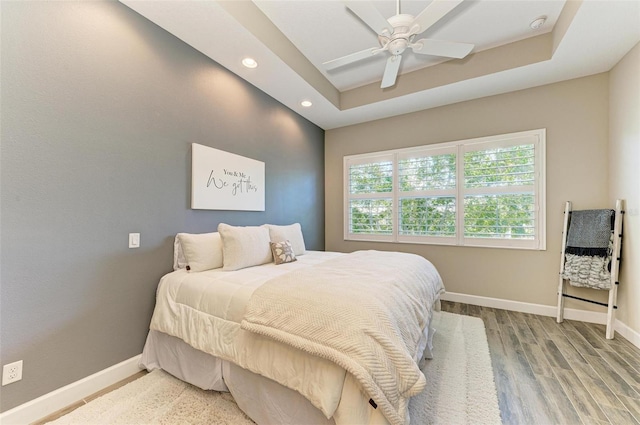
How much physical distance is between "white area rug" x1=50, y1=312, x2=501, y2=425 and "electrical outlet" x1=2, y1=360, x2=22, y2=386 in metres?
0.34

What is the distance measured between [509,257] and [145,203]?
4057 millimetres

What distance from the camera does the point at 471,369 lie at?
6.25ft

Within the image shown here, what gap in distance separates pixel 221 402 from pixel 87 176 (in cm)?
175

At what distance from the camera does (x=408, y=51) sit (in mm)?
2789

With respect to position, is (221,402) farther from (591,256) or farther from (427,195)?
(591,256)

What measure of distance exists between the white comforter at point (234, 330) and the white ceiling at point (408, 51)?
2.06 metres

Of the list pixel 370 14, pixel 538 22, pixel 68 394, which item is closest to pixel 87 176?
pixel 68 394

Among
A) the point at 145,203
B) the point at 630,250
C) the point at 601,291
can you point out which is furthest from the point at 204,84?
the point at 601,291

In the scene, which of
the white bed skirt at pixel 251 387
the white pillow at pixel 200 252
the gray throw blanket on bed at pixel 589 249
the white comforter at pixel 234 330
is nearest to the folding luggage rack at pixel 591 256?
the gray throw blanket on bed at pixel 589 249

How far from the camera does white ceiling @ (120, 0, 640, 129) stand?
2.01m

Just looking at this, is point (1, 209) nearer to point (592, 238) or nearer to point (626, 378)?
point (626, 378)

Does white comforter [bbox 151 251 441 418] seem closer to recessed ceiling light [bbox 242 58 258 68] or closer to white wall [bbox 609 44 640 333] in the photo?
white wall [bbox 609 44 640 333]

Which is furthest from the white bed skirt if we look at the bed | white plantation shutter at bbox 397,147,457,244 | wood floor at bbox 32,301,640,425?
white plantation shutter at bbox 397,147,457,244

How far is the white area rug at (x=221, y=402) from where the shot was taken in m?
1.45
